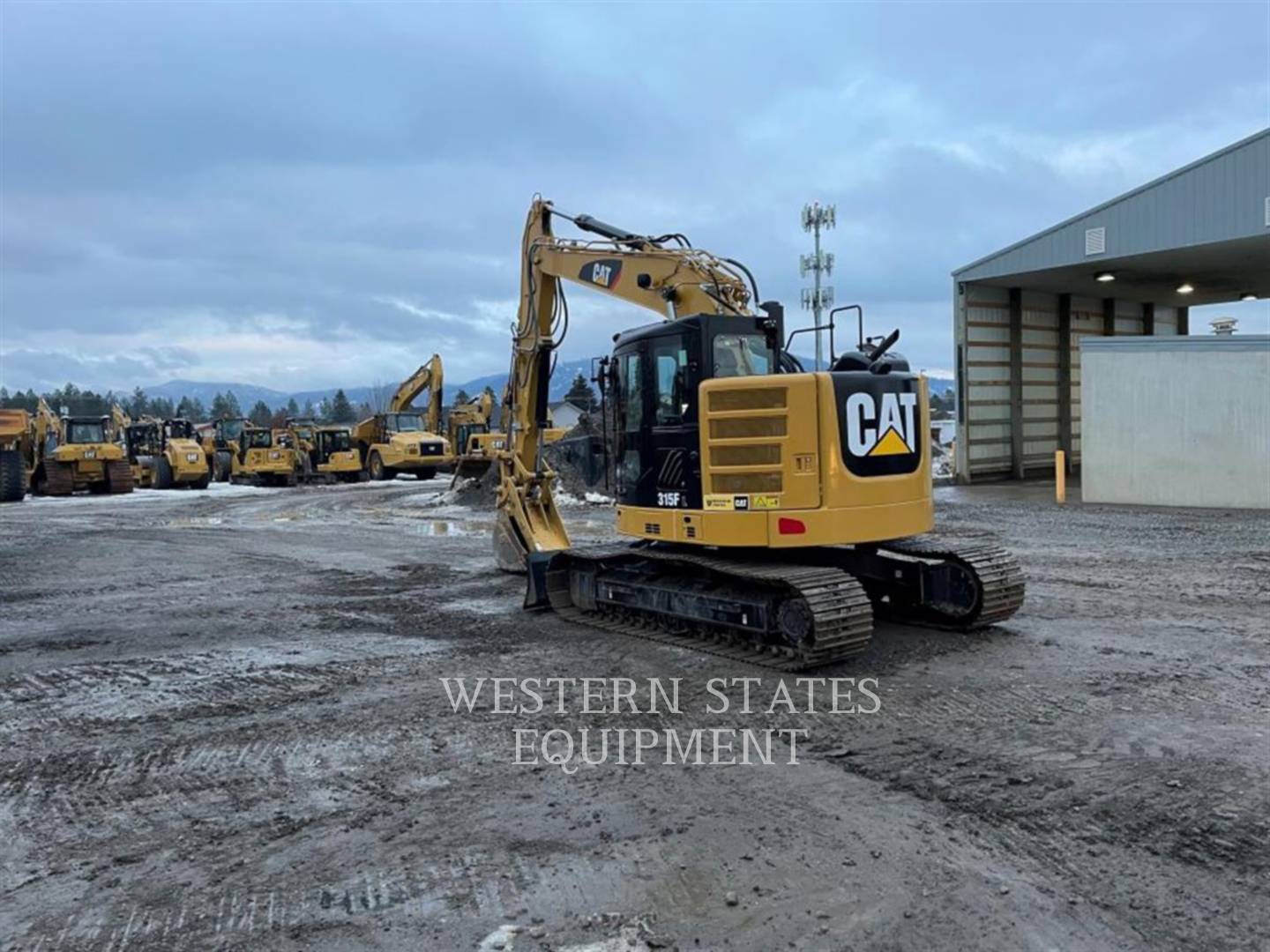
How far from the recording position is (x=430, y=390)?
37.8 metres

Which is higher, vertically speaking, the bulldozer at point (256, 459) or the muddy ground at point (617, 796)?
the bulldozer at point (256, 459)

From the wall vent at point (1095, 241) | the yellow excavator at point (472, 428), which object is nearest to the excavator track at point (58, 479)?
the yellow excavator at point (472, 428)

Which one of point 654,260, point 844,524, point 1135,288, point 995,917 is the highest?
point 1135,288

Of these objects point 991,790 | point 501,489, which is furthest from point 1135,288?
point 991,790

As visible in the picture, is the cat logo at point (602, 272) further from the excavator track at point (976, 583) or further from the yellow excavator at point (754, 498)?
the excavator track at point (976, 583)

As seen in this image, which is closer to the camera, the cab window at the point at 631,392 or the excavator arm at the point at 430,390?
the cab window at the point at 631,392

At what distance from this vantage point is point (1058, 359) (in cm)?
2644

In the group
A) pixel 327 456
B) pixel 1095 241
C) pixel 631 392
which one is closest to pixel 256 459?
pixel 327 456

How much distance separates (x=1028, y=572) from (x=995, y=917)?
8.21 metres

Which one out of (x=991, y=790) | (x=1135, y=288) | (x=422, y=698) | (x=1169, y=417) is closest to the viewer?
(x=991, y=790)

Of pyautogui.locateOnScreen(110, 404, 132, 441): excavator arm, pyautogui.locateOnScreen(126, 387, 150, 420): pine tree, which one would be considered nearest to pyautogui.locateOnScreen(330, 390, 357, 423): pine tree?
pyautogui.locateOnScreen(126, 387, 150, 420): pine tree

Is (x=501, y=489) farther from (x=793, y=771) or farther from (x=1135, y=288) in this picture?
(x=1135, y=288)

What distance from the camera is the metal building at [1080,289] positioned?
19.0 m

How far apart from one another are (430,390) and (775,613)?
32178mm
